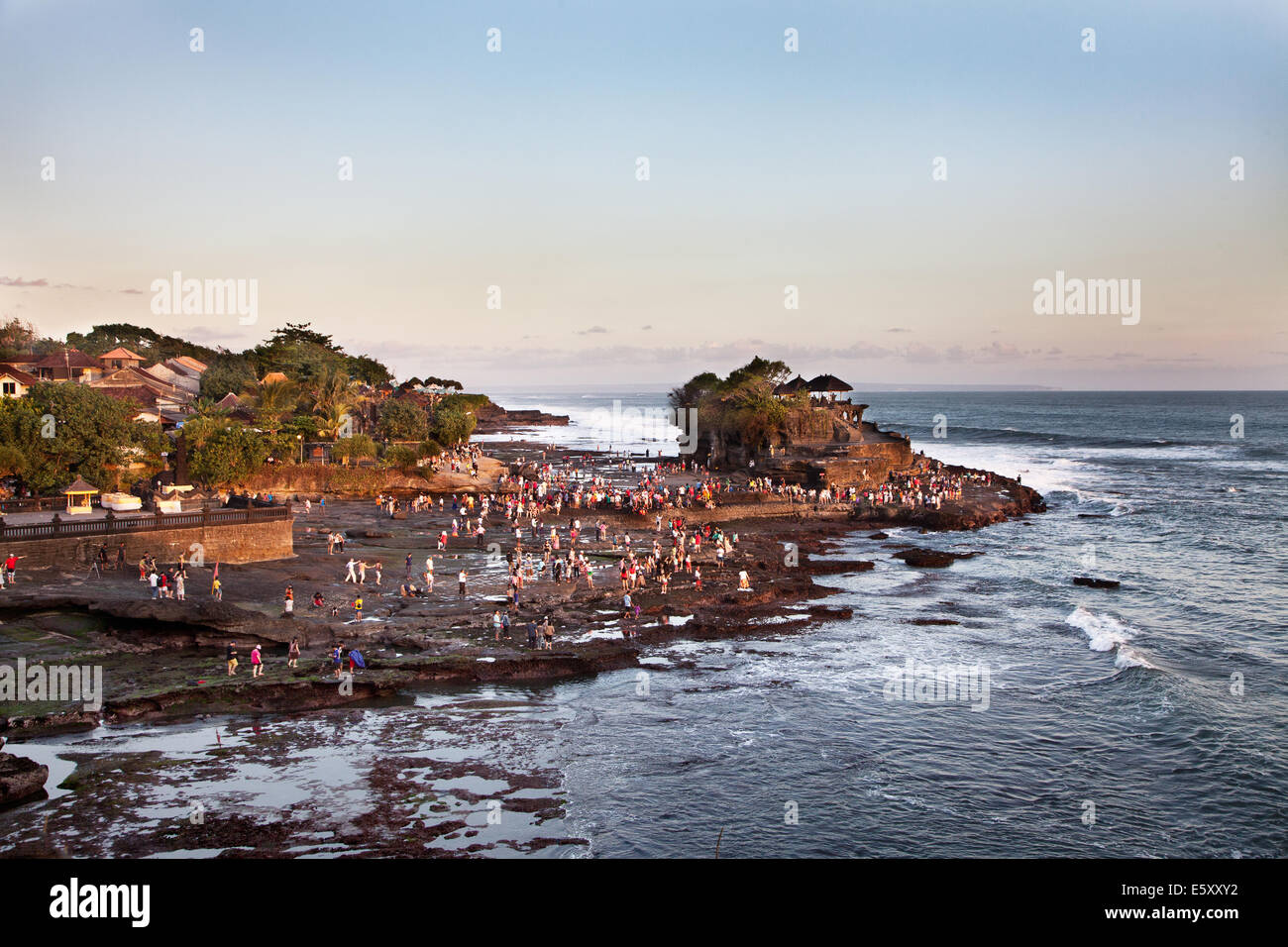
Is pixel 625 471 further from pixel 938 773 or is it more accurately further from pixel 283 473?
pixel 938 773

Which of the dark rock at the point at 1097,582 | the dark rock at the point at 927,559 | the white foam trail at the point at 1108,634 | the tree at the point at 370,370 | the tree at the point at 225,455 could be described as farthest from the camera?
the tree at the point at 370,370

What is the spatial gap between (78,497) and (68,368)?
142 ft

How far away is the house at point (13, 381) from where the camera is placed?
51844 millimetres

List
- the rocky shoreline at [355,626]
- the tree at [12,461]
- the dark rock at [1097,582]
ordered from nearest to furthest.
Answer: the rocky shoreline at [355,626] < the tree at [12,461] < the dark rock at [1097,582]

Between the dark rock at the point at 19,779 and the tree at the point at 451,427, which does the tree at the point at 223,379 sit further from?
the dark rock at the point at 19,779

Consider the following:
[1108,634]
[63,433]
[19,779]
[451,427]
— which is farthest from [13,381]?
[1108,634]

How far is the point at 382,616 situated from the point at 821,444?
47406 mm

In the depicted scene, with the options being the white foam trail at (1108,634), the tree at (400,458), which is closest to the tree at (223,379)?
the tree at (400,458)

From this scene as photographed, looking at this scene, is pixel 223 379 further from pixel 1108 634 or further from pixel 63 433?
pixel 1108 634

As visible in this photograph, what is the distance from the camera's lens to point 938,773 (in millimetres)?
18609

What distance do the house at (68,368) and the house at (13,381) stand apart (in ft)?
32.9

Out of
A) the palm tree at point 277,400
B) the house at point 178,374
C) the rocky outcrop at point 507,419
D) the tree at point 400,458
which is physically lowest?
the tree at point 400,458

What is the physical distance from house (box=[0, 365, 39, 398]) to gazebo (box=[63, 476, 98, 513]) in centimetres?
2092

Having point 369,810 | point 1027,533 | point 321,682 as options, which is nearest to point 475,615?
point 321,682
